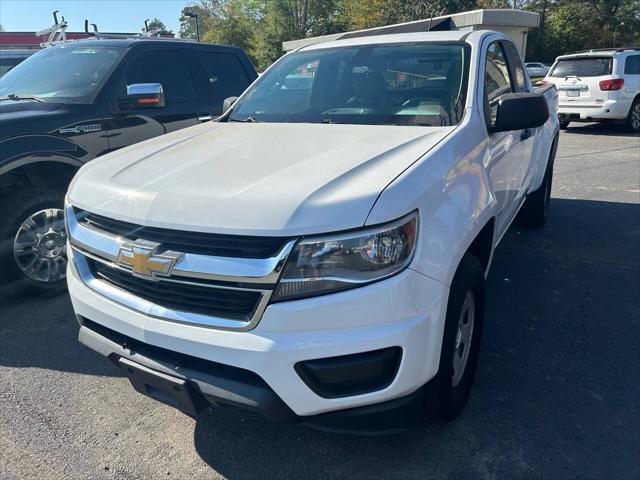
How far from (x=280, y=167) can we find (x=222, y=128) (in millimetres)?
1196

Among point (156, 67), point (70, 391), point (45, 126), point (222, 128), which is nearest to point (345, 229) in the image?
point (222, 128)

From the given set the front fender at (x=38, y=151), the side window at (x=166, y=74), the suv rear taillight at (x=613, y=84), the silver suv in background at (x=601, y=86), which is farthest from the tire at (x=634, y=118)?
the front fender at (x=38, y=151)

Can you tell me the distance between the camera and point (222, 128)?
3316mm

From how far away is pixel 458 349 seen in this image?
2.50m

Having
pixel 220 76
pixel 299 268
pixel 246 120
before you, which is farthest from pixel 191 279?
pixel 220 76

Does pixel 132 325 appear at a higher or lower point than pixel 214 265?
lower

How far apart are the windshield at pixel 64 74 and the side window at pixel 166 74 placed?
0.20m

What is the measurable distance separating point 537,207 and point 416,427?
11.5ft

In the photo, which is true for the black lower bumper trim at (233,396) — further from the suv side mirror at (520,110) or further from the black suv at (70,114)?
the black suv at (70,114)

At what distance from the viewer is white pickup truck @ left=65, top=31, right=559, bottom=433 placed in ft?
6.09

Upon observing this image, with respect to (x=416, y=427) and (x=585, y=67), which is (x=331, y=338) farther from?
(x=585, y=67)

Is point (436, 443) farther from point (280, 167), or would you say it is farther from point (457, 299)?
point (280, 167)

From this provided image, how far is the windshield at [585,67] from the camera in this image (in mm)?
11859

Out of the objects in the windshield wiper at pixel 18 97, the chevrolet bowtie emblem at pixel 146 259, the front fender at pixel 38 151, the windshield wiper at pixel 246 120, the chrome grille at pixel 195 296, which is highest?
the windshield wiper at pixel 18 97
